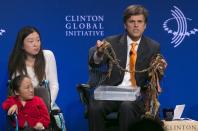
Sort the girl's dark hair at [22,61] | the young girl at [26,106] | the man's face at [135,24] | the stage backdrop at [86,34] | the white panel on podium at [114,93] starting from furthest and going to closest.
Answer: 1. the stage backdrop at [86,34]
2. the girl's dark hair at [22,61]
3. the man's face at [135,24]
4. the white panel on podium at [114,93]
5. the young girl at [26,106]

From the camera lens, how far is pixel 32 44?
4.42 m

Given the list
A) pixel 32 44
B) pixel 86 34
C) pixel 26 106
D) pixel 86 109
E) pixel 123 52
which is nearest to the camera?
pixel 26 106

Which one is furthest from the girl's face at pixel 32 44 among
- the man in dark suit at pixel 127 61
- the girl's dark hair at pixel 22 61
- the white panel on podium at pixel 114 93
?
the white panel on podium at pixel 114 93

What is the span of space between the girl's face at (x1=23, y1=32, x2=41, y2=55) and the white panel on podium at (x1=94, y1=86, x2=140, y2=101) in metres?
0.80

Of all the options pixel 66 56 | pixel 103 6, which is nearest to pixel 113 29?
pixel 103 6

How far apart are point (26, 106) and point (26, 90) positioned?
0.46 feet

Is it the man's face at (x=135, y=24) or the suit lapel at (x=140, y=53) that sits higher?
the man's face at (x=135, y=24)

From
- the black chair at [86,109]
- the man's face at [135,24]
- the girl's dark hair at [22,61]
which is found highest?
the man's face at [135,24]

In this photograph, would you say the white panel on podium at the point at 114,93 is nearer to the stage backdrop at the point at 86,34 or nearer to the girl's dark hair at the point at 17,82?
the girl's dark hair at the point at 17,82

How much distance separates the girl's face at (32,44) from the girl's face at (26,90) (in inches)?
18.8

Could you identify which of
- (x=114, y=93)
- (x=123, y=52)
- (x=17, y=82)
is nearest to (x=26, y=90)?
(x=17, y=82)

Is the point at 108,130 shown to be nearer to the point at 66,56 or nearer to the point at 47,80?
the point at 47,80

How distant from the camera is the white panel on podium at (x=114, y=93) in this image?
4.00 m

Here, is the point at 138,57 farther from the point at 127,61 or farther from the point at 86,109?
the point at 86,109
